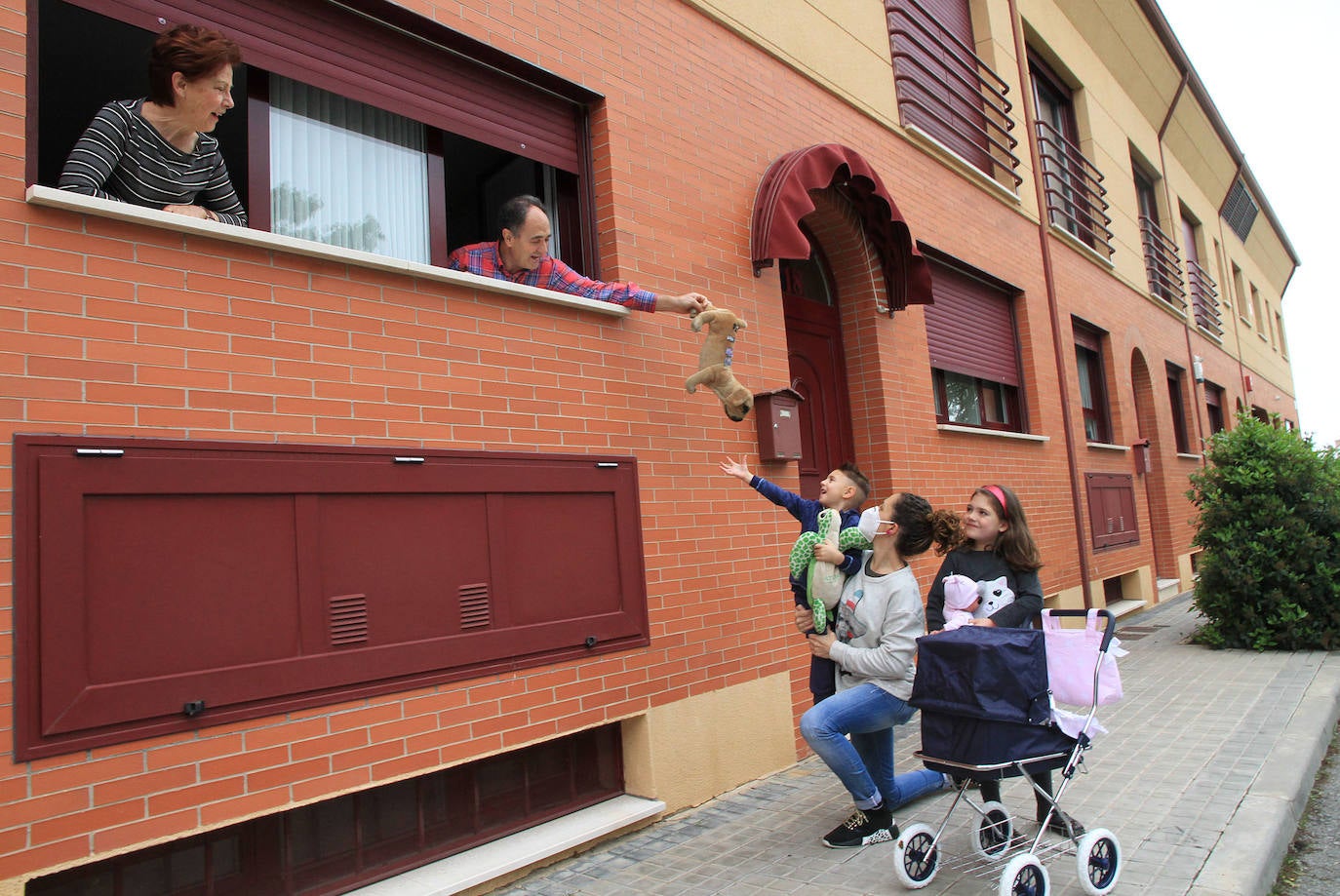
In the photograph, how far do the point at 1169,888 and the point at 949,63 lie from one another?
8656mm

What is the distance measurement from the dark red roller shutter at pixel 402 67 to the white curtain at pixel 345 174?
154 mm

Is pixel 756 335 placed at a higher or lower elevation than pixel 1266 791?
higher

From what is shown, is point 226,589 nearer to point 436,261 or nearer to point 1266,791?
point 436,261

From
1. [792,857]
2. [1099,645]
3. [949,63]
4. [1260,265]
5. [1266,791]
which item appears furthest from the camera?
[1260,265]

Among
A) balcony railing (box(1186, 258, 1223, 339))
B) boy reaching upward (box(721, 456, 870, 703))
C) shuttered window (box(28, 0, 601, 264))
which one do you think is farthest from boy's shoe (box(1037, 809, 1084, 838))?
balcony railing (box(1186, 258, 1223, 339))

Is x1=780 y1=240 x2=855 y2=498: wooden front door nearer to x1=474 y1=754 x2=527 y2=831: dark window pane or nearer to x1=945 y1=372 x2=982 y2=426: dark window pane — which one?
x1=945 y1=372 x2=982 y2=426: dark window pane

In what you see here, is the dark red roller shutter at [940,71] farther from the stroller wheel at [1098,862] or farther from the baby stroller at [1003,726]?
the stroller wheel at [1098,862]

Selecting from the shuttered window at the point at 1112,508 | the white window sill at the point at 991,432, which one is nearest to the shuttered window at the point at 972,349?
the white window sill at the point at 991,432

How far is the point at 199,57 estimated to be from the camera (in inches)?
133

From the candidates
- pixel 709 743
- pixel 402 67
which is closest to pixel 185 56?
pixel 402 67

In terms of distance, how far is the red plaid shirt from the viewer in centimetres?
444

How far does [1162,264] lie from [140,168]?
1664 centimetres

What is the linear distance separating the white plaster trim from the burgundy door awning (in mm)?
3389

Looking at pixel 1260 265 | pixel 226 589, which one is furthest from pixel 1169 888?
pixel 1260 265
